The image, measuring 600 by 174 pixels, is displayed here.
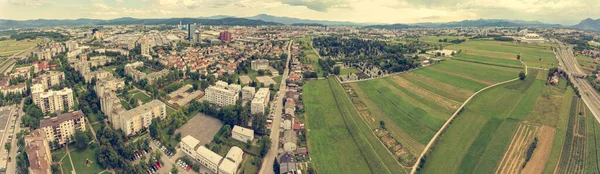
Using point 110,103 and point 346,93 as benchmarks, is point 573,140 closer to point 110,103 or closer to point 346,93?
point 346,93

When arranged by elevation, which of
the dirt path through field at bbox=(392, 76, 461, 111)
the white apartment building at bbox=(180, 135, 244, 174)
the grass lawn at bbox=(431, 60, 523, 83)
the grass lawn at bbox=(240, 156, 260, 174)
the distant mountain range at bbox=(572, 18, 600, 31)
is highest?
the distant mountain range at bbox=(572, 18, 600, 31)

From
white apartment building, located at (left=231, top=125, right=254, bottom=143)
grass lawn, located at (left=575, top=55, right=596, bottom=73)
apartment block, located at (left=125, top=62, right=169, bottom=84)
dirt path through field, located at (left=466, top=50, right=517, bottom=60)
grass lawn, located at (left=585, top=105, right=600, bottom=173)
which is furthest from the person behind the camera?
dirt path through field, located at (left=466, top=50, right=517, bottom=60)

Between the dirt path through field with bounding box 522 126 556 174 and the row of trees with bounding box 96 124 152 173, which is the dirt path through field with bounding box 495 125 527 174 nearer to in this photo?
the dirt path through field with bounding box 522 126 556 174

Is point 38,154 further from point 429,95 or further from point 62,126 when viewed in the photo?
point 429,95

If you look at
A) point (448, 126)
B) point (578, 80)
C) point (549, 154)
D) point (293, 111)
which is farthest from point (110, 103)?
point (578, 80)

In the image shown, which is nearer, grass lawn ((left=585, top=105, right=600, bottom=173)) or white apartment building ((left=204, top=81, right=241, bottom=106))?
grass lawn ((left=585, top=105, right=600, bottom=173))

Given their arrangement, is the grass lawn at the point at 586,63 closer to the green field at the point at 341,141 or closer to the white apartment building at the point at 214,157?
the green field at the point at 341,141

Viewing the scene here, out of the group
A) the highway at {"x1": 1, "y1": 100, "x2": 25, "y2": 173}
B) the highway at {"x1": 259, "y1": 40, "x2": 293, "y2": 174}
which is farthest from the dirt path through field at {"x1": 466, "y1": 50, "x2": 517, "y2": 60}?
the highway at {"x1": 1, "y1": 100, "x2": 25, "y2": 173}
